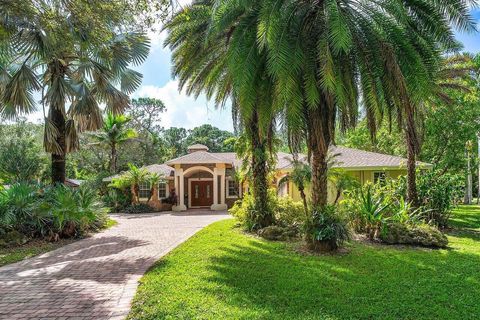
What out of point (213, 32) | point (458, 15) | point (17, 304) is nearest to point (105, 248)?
point (17, 304)

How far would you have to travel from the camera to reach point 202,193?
28109 millimetres

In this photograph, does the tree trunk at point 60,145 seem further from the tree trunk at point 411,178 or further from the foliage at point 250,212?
the tree trunk at point 411,178

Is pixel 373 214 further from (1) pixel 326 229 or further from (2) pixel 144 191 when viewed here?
(2) pixel 144 191

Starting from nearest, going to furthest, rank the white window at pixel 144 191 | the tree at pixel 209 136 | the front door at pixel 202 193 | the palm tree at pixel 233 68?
the palm tree at pixel 233 68 < the white window at pixel 144 191 < the front door at pixel 202 193 < the tree at pixel 209 136

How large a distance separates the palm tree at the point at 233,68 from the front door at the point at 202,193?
14.4 meters

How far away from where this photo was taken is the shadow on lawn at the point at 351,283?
18.3 feet

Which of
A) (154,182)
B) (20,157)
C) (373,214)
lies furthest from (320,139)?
(20,157)

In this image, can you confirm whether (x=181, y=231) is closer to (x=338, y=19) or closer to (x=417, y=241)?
(x=417, y=241)

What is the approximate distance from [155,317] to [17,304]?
2.61 meters

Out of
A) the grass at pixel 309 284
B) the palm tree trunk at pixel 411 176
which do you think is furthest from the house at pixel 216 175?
the grass at pixel 309 284

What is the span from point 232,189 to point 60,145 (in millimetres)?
15473

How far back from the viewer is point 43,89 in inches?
538

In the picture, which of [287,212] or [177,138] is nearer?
[287,212]

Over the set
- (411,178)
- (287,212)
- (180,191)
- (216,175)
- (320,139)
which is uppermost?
(320,139)
